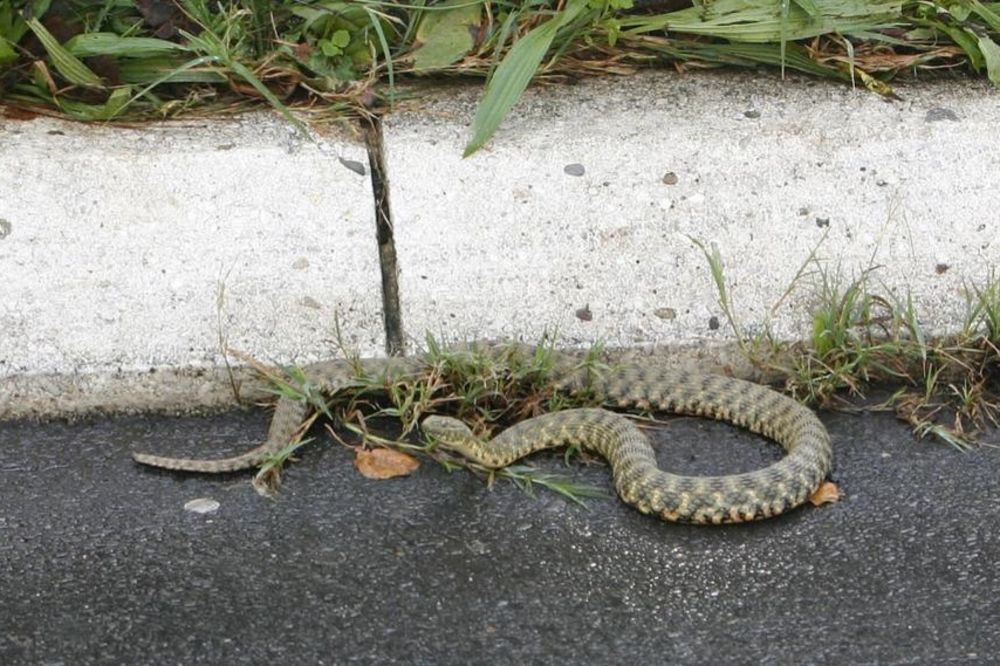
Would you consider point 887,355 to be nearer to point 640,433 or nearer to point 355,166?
point 640,433

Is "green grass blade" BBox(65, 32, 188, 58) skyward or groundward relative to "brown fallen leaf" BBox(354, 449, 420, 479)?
skyward

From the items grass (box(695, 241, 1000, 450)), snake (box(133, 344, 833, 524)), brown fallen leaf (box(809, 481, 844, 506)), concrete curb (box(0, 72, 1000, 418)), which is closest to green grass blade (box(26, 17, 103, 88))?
concrete curb (box(0, 72, 1000, 418))

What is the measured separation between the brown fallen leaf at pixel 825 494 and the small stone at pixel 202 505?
182cm

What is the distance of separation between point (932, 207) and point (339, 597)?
9.06ft

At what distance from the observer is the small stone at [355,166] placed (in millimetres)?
6125

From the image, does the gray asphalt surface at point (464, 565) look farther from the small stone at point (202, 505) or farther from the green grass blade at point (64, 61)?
the green grass blade at point (64, 61)

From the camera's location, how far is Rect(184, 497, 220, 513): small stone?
Answer: 5070 mm

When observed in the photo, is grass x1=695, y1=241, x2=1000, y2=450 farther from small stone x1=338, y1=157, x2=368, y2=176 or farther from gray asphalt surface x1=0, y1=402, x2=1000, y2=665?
small stone x1=338, y1=157, x2=368, y2=176

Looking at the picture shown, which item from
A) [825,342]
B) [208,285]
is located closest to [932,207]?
[825,342]

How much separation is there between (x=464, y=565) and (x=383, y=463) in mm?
639

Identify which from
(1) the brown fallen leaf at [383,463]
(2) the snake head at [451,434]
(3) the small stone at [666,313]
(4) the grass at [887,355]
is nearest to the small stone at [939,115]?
(4) the grass at [887,355]

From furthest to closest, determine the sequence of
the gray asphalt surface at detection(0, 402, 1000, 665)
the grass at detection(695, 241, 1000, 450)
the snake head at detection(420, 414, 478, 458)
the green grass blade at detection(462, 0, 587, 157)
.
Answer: the green grass blade at detection(462, 0, 587, 157), the grass at detection(695, 241, 1000, 450), the snake head at detection(420, 414, 478, 458), the gray asphalt surface at detection(0, 402, 1000, 665)

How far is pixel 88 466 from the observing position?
17.4ft

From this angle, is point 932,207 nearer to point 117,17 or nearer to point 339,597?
point 339,597
